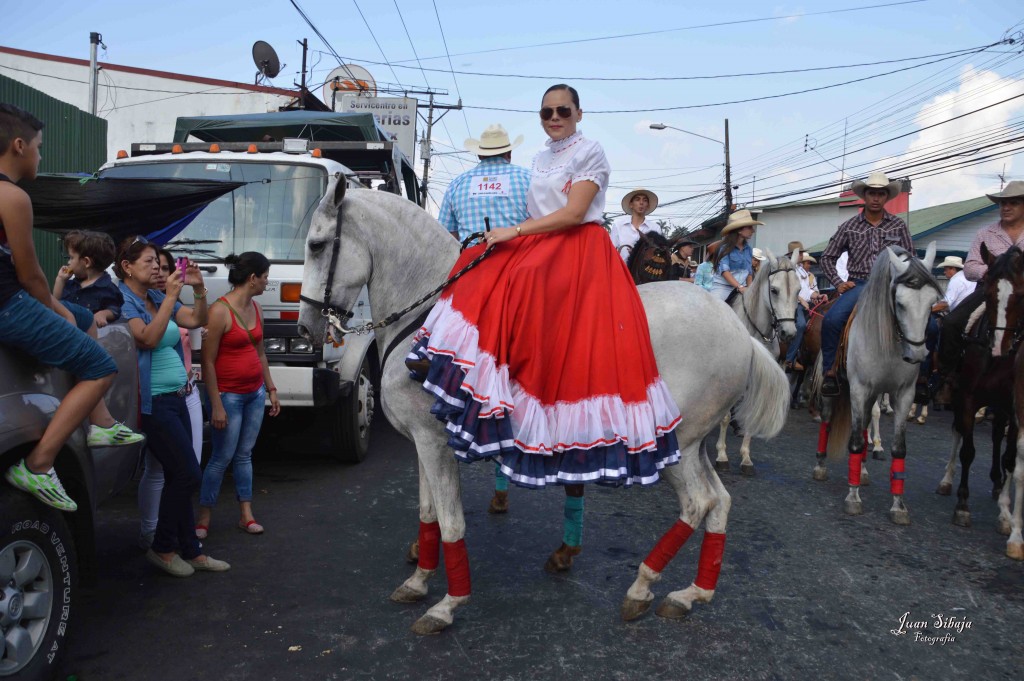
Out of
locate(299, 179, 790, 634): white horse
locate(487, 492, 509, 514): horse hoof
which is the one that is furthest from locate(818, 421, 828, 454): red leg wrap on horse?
locate(299, 179, 790, 634): white horse

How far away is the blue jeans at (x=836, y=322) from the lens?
703cm

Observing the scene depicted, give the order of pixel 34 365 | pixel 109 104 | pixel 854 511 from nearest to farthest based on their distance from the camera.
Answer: pixel 34 365 → pixel 854 511 → pixel 109 104

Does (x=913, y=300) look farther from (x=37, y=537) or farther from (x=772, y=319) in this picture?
(x=37, y=537)

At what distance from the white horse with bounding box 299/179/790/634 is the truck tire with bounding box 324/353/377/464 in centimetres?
285

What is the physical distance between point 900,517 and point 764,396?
2.47 metres

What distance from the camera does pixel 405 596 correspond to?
161 inches

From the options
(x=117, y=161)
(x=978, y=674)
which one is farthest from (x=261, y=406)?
(x=978, y=674)

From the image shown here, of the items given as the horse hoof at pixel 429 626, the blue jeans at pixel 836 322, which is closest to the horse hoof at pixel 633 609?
the horse hoof at pixel 429 626

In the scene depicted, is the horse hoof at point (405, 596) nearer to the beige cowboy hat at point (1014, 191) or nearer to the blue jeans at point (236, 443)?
the blue jeans at point (236, 443)

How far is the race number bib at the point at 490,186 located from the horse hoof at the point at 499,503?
2.33m

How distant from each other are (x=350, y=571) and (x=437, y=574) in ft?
1.74

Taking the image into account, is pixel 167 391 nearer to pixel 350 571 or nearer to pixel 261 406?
pixel 261 406

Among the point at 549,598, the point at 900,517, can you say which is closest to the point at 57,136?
the point at 549,598

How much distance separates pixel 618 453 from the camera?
11.5 feet
